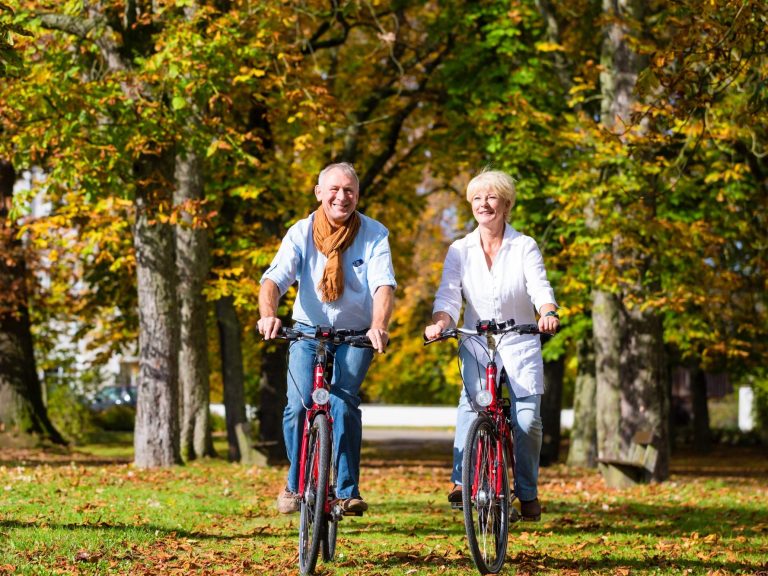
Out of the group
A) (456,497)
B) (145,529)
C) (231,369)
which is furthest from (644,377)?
(456,497)

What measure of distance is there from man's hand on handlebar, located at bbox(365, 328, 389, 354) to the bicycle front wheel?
→ 2.10ft

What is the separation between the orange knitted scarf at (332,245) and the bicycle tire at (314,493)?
2.23 feet

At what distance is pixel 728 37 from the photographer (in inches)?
349

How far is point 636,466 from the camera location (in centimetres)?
1683

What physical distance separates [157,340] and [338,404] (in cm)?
991

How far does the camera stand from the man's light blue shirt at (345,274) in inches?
279

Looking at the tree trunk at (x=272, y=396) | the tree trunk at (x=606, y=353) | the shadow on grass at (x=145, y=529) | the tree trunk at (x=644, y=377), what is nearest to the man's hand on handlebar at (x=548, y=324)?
the shadow on grass at (x=145, y=529)

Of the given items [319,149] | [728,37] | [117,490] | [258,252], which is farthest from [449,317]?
[319,149]

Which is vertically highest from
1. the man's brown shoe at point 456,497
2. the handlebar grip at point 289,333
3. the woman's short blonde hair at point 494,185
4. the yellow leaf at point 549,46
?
the yellow leaf at point 549,46

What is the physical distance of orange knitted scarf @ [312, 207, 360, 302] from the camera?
7.00m

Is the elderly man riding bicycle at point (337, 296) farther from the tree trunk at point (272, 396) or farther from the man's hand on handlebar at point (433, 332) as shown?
the tree trunk at point (272, 396)

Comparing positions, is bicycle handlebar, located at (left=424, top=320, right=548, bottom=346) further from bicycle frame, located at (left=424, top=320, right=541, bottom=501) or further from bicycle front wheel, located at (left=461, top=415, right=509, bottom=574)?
bicycle front wheel, located at (left=461, top=415, right=509, bottom=574)

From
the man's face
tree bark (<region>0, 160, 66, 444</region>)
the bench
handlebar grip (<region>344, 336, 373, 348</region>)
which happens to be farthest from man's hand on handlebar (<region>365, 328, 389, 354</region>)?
tree bark (<region>0, 160, 66, 444</region>)

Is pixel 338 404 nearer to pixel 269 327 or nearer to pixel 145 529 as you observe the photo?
pixel 269 327
